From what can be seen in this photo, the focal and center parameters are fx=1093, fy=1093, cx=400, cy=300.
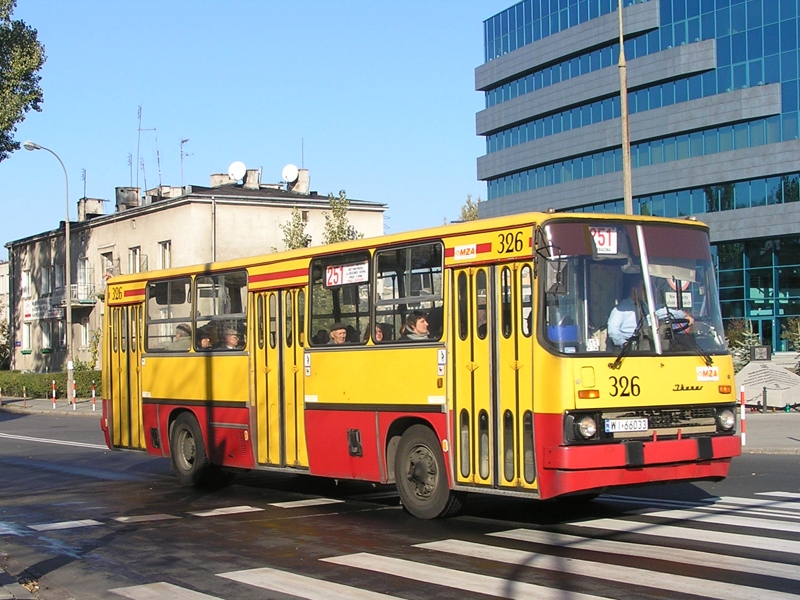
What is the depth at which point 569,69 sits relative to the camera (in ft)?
243

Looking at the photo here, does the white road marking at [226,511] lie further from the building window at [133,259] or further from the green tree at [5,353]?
the green tree at [5,353]

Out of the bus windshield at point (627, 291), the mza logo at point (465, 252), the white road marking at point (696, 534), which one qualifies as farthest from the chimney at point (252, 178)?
the white road marking at point (696, 534)

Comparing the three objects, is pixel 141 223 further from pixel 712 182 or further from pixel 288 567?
pixel 288 567

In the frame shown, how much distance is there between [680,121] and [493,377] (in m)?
59.3

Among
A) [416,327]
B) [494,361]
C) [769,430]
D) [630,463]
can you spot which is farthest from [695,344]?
[769,430]


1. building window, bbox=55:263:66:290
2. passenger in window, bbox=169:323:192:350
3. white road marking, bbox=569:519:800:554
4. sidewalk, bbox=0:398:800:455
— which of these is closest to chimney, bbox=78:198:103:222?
building window, bbox=55:263:66:290

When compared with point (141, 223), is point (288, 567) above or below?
below

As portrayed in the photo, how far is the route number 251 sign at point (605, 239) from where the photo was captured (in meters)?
10.3

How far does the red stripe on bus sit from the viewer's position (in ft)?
44.4

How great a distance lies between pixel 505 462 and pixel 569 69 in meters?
66.9

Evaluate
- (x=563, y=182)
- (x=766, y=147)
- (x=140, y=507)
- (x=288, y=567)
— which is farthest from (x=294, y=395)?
(x=563, y=182)

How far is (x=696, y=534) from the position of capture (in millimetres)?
10078

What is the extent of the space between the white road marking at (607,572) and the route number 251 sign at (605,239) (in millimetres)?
2944

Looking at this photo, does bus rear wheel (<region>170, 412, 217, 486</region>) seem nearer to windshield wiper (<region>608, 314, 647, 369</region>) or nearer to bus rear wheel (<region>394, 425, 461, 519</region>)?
bus rear wheel (<region>394, 425, 461, 519</region>)
